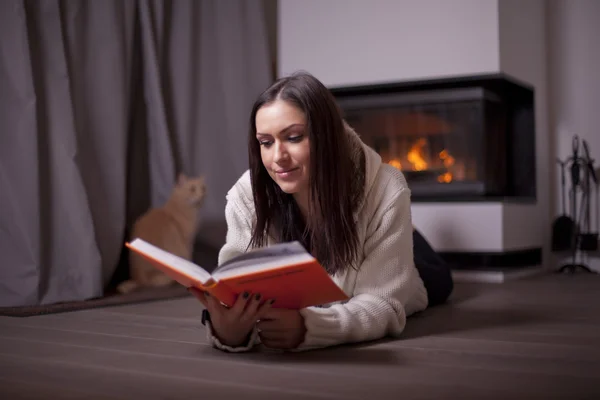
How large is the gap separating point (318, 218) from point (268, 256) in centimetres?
39

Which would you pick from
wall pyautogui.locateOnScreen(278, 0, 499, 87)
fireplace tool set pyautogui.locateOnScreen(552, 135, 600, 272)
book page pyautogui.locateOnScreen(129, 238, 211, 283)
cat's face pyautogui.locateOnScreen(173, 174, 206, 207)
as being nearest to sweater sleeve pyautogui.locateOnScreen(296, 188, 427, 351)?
book page pyautogui.locateOnScreen(129, 238, 211, 283)

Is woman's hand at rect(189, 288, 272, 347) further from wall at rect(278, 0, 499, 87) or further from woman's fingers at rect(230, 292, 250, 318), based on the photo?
wall at rect(278, 0, 499, 87)

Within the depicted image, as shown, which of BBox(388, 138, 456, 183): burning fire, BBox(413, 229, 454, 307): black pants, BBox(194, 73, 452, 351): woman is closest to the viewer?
BBox(194, 73, 452, 351): woman

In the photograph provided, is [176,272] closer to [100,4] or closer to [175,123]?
[100,4]

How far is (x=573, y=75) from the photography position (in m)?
3.90

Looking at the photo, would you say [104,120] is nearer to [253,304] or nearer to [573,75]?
[253,304]

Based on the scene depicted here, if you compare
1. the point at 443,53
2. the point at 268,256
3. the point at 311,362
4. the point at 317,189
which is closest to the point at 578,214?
the point at 443,53

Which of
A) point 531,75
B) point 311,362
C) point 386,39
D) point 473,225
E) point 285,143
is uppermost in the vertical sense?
point 386,39

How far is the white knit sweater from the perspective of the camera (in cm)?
154

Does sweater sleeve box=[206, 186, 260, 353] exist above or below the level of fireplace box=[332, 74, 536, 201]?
below

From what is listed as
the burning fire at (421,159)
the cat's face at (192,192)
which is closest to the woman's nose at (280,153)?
the cat's face at (192,192)

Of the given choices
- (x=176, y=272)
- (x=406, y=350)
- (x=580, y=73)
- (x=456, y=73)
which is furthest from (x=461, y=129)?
(x=176, y=272)

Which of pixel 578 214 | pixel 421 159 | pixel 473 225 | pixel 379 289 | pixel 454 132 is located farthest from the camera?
pixel 578 214

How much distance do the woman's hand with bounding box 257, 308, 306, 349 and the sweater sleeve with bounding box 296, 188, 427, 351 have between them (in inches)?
1.2
